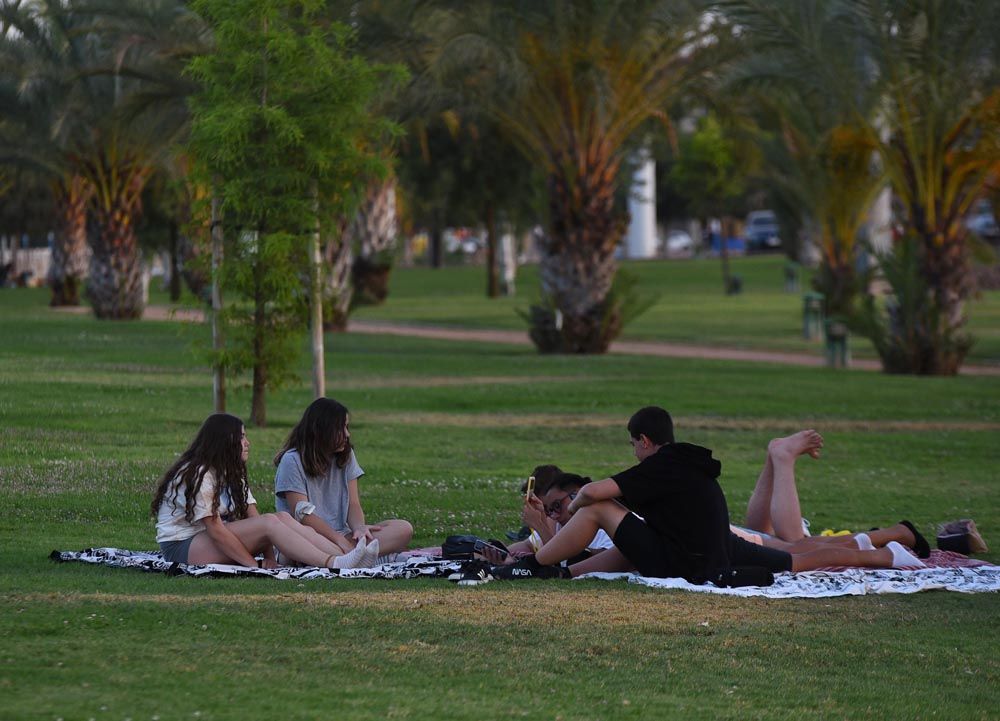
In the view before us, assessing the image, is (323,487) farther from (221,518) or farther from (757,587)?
(757,587)

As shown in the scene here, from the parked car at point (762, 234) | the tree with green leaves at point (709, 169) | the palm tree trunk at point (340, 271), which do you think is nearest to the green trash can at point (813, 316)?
the palm tree trunk at point (340, 271)

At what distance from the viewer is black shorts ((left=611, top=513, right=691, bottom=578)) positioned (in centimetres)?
854

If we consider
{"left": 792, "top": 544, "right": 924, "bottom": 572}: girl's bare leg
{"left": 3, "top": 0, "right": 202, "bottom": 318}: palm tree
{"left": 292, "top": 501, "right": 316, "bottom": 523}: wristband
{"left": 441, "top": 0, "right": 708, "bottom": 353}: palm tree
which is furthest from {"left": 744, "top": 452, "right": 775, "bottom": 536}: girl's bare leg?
{"left": 3, "top": 0, "right": 202, "bottom": 318}: palm tree

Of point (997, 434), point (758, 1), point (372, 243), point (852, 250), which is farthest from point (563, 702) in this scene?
point (372, 243)

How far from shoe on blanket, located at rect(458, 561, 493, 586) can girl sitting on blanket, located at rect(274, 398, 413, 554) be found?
0.65m

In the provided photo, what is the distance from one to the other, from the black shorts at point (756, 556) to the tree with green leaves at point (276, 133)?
7211 mm

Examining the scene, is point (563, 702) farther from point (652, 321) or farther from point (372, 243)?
point (372, 243)

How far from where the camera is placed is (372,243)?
148 feet

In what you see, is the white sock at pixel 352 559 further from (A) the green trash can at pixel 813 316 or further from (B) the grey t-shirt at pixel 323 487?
(A) the green trash can at pixel 813 316

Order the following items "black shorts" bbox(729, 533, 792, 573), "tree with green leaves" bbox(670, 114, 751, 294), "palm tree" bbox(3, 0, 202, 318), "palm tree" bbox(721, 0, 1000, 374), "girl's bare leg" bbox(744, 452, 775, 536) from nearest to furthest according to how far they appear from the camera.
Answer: "black shorts" bbox(729, 533, 792, 573), "girl's bare leg" bbox(744, 452, 775, 536), "palm tree" bbox(721, 0, 1000, 374), "palm tree" bbox(3, 0, 202, 318), "tree with green leaves" bbox(670, 114, 751, 294)

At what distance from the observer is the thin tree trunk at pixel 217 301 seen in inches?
617

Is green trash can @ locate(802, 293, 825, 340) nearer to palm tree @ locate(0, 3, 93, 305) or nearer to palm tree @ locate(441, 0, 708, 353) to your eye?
palm tree @ locate(441, 0, 708, 353)

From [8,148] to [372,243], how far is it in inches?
459

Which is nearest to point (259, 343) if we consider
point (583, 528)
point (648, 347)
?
point (583, 528)
